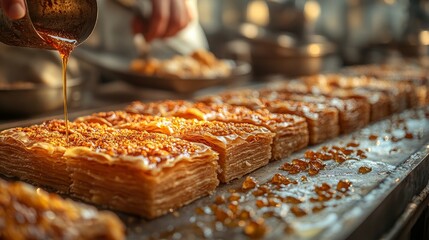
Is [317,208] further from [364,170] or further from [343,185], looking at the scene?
[364,170]

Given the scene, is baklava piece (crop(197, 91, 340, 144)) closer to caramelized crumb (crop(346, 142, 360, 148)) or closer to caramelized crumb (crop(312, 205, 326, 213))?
caramelized crumb (crop(346, 142, 360, 148))

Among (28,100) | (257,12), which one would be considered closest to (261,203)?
(28,100)

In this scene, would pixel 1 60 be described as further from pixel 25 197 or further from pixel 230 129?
pixel 25 197

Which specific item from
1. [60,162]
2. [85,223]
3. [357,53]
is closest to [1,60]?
[60,162]

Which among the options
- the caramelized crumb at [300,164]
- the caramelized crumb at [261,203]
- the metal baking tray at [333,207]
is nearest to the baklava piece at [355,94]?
the metal baking tray at [333,207]

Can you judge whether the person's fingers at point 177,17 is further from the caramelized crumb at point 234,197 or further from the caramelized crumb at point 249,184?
the caramelized crumb at point 234,197
